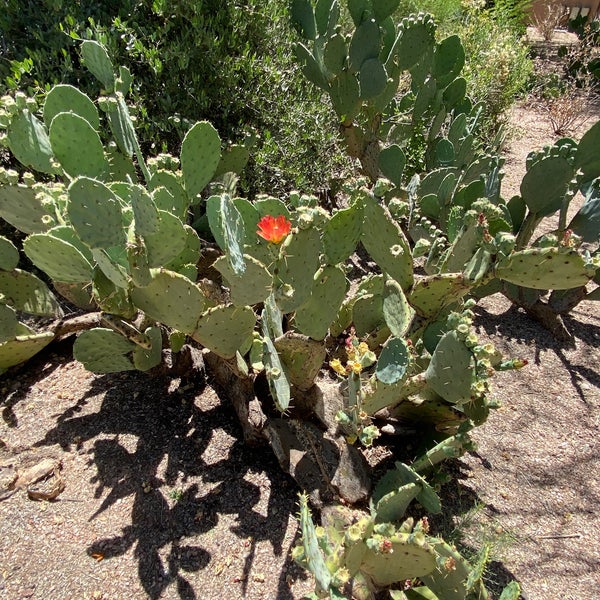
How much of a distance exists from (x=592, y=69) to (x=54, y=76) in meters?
6.66

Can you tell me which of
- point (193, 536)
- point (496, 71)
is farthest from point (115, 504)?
point (496, 71)

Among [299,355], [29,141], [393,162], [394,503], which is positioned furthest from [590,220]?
[29,141]

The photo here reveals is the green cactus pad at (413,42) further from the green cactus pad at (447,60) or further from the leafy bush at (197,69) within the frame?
the leafy bush at (197,69)

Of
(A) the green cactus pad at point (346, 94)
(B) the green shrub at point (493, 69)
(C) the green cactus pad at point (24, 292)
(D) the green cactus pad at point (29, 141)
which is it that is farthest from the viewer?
(B) the green shrub at point (493, 69)

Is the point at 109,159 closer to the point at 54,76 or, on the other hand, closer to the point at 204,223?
the point at 204,223

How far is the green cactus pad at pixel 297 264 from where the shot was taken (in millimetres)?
1720

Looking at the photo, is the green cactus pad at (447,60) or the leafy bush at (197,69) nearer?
the leafy bush at (197,69)


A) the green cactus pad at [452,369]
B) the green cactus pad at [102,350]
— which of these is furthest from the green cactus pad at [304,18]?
the green cactus pad at [452,369]

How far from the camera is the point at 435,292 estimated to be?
196cm

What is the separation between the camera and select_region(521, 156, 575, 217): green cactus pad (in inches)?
107

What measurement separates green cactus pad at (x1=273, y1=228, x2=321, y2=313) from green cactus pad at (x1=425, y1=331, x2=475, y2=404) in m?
0.48

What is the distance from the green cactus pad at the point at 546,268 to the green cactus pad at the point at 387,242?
34cm

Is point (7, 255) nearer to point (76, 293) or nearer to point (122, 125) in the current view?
point (76, 293)

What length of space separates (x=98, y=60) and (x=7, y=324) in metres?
1.12
